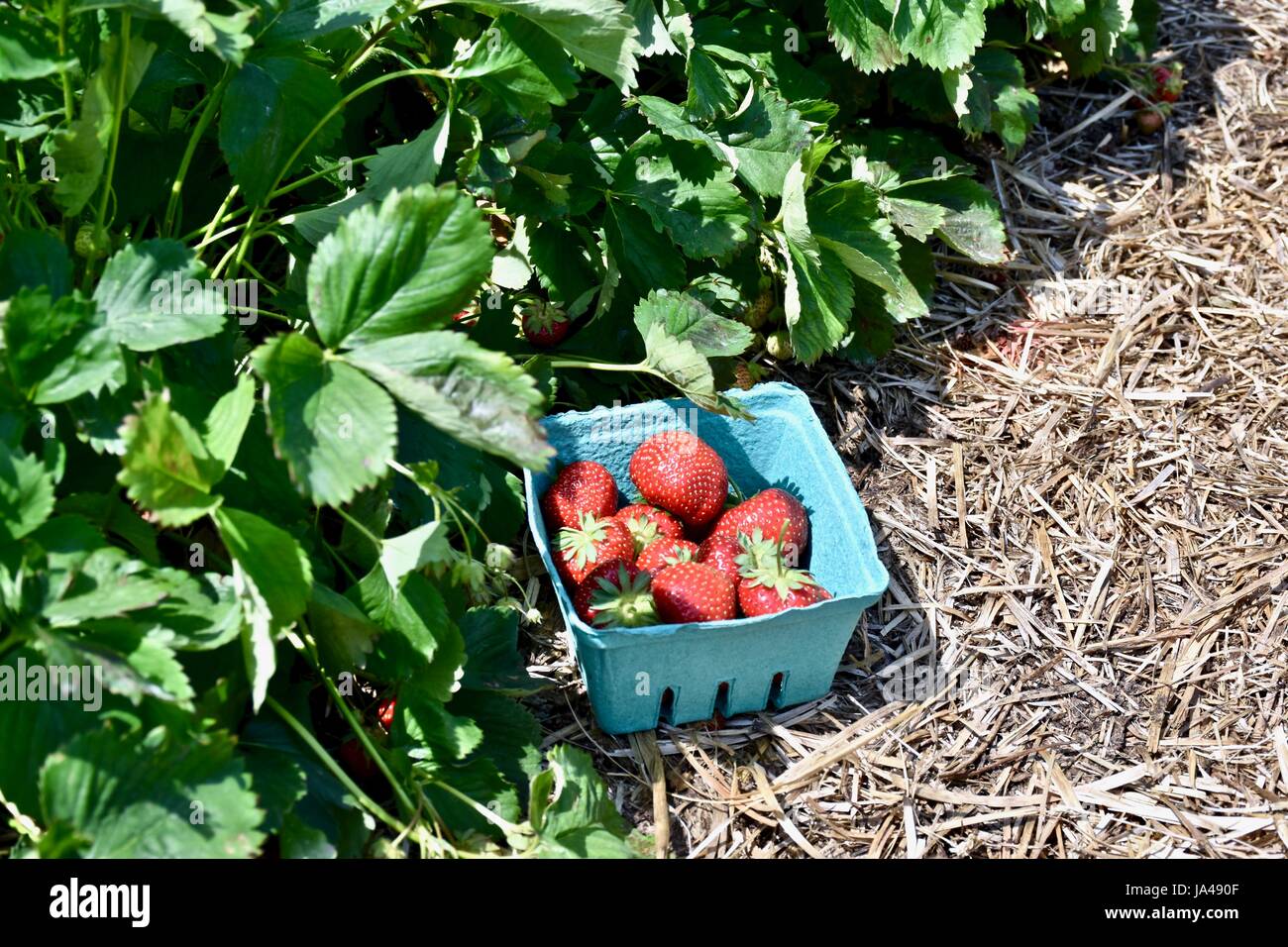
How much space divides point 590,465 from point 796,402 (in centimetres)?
30

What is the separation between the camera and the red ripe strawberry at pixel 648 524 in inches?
62.4

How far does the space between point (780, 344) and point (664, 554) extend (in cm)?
54

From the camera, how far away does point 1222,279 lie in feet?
7.26

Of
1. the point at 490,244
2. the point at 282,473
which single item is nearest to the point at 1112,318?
the point at 490,244

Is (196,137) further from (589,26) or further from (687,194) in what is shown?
(687,194)

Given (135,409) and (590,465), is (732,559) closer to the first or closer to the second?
(590,465)

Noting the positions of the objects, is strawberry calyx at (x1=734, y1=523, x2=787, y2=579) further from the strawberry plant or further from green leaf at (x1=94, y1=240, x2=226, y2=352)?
green leaf at (x1=94, y1=240, x2=226, y2=352)

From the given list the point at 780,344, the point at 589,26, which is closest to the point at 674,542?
the point at 780,344

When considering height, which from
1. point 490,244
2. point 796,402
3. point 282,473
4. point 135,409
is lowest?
point 796,402

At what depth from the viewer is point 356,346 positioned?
1112 mm

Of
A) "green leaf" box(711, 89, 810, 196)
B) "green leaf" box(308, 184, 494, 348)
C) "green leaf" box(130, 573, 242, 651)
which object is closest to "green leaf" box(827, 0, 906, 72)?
"green leaf" box(711, 89, 810, 196)

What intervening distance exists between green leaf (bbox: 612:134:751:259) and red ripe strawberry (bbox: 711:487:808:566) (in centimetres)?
37

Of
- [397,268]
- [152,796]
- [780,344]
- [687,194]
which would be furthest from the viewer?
[780,344]

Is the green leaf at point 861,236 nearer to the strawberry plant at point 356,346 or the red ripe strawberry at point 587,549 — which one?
the strawberry plant at point 356,346
